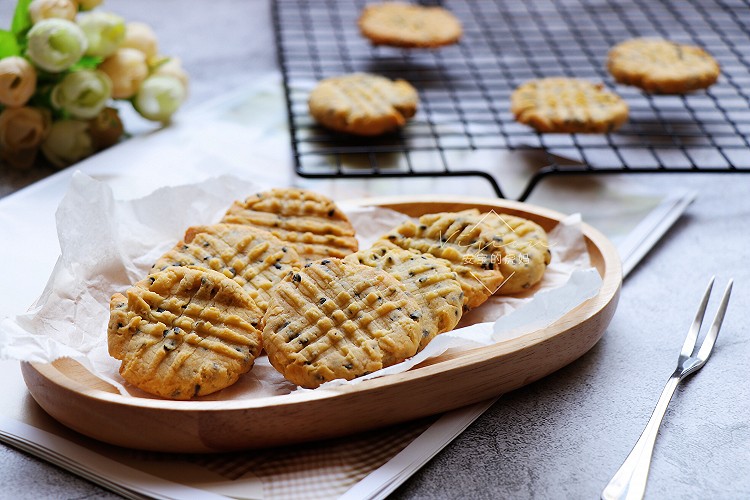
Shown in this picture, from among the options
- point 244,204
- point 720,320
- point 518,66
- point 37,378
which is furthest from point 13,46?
point 720,320

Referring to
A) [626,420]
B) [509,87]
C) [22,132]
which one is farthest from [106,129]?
[626,420]

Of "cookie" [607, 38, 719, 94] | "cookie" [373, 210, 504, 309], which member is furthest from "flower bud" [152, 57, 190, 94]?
"cookie" [607, 38, 719, 94]

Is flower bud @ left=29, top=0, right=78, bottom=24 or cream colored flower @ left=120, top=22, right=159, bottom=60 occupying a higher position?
flower bud @ left=29, top=0, right=78, bottom=24

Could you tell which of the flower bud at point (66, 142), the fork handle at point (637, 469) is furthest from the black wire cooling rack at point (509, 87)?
the fork handle at point (637, 469)

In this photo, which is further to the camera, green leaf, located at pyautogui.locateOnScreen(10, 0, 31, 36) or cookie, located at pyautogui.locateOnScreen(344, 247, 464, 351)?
green leaf, located at pyautogui.locateOnScreen(10, 0, 31, 36)

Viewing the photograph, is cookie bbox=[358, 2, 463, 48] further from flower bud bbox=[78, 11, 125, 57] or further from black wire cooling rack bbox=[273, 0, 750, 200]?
flower bud bbox=[78, 11, 125, 57]
